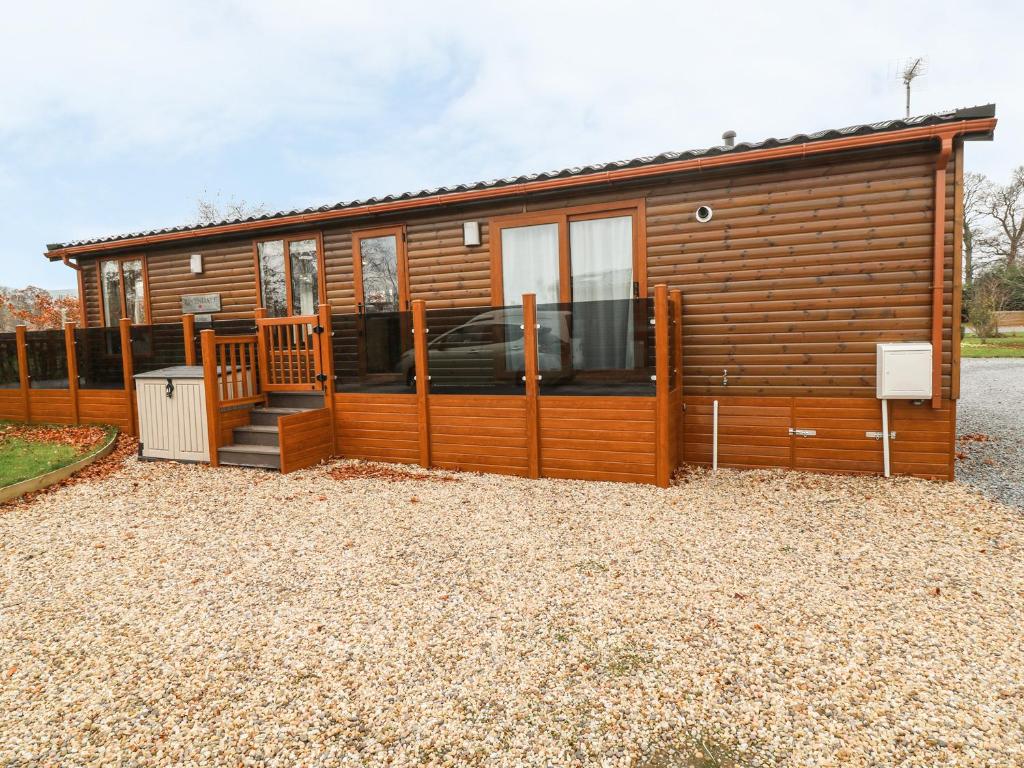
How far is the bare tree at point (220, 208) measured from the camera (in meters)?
24.5

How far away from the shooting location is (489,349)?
5934 millimetres

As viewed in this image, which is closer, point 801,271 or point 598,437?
point 598,437

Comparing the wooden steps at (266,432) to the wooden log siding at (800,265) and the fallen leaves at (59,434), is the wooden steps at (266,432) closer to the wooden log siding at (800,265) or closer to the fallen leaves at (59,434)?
the fallen leaves at (59,434)

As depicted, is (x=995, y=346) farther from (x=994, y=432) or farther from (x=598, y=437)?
(x=598, y=437)

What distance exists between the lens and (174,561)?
12.9 ft

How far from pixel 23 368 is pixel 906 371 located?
1161 cm

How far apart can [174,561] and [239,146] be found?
32.6 meters

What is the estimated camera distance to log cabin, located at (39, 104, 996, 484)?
17.6 ft

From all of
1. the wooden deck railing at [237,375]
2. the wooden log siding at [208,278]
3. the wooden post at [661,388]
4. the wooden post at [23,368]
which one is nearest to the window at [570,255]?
the wooden post at [661,388]

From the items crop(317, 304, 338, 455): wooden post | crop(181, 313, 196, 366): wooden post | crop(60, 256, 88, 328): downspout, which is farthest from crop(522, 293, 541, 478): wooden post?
crop(60, 256, 88, 328): downspout

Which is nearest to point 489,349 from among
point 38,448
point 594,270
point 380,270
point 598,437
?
point 598,437

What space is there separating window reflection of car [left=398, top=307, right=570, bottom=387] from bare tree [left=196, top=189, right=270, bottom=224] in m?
22.0

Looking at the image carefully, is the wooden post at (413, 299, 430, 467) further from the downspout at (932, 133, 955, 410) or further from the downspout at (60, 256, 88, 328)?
the downspout at (60, 256, 88, 328)

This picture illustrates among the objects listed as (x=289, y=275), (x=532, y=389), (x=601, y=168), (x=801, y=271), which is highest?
(x=601, y=168)
